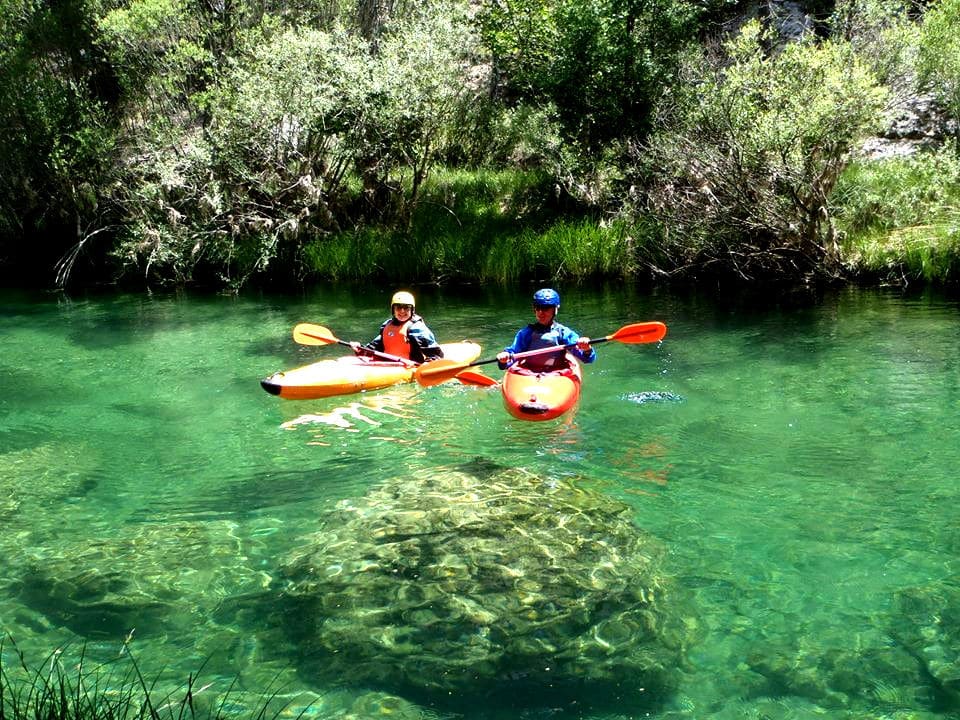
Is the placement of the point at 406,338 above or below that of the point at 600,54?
below

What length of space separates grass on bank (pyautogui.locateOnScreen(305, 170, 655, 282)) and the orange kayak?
25.7 ft

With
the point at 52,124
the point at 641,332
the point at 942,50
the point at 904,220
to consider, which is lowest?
the point at 641,332

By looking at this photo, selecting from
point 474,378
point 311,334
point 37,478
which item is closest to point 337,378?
point 311,334

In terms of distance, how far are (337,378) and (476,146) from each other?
41.9ft

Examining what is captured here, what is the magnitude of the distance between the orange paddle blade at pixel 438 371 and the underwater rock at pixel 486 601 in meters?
2.11

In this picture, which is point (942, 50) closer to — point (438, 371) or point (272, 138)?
point (438, 371)

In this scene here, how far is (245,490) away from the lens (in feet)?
20.0

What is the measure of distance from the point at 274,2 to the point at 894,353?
52.8ft

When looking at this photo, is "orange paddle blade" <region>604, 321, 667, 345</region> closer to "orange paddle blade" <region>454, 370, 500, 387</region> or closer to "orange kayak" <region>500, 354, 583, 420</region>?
"orange kayak" <region>500, 354, 583, 420</region>

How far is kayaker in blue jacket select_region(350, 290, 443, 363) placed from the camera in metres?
8.90

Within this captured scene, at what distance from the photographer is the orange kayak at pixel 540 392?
6.95m

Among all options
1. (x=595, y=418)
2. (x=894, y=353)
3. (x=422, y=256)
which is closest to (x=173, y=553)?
(x=595, y=418)

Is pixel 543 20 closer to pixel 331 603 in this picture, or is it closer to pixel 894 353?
pixel 894 353

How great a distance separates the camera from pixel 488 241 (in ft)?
54.1
